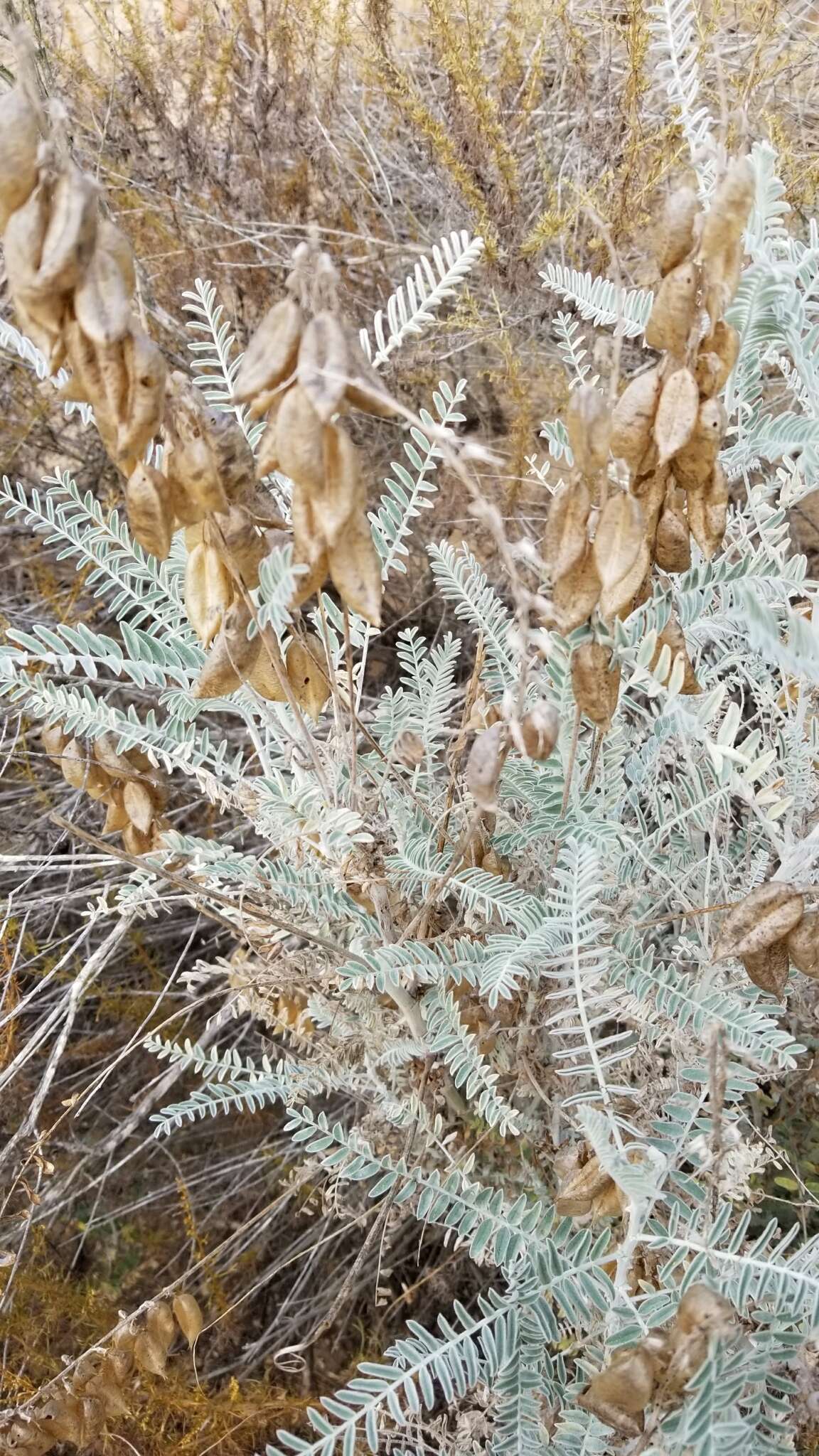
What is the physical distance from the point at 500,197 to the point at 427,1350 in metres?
1.56

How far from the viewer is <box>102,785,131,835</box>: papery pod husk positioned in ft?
3.12

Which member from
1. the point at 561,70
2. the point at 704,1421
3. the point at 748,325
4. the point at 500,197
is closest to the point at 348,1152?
the point at 704,1421

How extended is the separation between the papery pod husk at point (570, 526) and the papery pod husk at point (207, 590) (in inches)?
8.2

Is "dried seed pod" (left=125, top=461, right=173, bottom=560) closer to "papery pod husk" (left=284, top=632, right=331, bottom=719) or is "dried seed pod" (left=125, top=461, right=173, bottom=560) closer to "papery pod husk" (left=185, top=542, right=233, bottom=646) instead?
"papery pod husk" (left=185, top=542, right=233, bottom=646)

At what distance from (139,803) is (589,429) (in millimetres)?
548

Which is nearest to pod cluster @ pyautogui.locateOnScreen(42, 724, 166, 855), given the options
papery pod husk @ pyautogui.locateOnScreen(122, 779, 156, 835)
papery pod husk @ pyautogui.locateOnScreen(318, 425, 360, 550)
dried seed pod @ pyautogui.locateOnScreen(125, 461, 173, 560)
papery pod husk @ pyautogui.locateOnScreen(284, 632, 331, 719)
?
papery pod husk @ pyautogui.locateOnScreen(122, 779, 156, 835)

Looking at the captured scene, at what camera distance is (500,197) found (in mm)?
1604

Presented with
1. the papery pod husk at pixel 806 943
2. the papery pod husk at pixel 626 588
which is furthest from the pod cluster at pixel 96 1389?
the papery pod husk at pixel 626 588

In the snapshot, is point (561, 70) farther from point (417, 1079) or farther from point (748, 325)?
point (417, 1079)

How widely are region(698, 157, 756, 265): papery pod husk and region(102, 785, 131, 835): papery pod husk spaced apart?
665mm

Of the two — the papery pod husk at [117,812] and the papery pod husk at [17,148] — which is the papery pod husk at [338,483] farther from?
the papery pod husk at [117,812]

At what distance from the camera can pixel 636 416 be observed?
631 millimetres

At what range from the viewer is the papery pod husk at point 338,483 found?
0.54 meters

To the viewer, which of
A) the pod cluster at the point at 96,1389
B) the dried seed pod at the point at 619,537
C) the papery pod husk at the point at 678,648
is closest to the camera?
the dried seed pod at the point at 619,537
